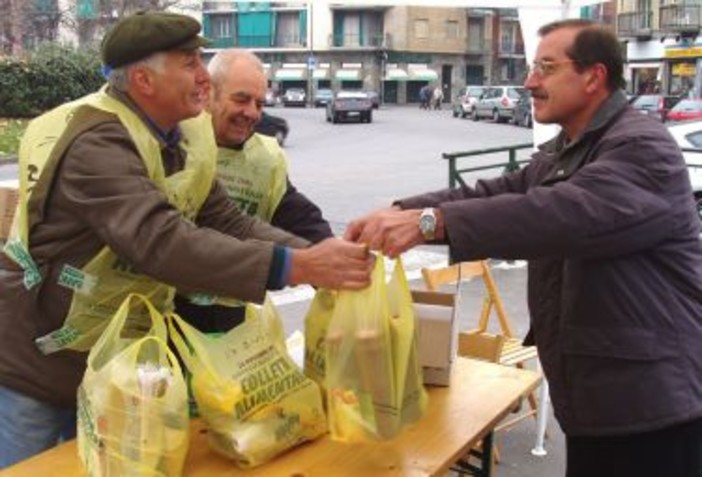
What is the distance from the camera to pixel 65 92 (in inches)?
1064

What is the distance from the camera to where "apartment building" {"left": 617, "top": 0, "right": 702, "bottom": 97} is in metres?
38.8

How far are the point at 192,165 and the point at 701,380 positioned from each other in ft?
4.60

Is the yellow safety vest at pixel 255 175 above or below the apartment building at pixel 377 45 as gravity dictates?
below

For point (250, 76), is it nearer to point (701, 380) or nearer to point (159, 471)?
point (159, 471)

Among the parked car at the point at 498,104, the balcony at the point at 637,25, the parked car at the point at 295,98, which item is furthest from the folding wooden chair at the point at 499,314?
the parked car at the point at 295,98

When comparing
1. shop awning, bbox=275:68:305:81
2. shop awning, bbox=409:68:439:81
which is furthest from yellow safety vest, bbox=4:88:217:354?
shop awning, bbox=275:68:305:81

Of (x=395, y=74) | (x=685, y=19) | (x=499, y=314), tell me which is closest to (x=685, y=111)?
(x=685, y=19)

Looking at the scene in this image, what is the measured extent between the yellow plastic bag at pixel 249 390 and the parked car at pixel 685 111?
22.0m

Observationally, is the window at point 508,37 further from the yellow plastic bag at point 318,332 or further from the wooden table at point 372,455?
the yellow plastic bag at point 318,332

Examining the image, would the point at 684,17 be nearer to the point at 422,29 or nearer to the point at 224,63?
the point at 422,29

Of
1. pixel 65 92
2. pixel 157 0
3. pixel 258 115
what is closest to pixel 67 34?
pixel 157 0

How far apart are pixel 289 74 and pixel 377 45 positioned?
21.3 feet

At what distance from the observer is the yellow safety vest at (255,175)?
3.06 m

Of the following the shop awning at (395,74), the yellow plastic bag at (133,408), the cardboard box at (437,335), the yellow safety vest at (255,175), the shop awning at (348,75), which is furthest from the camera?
the shop awning at (348,75)
